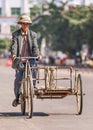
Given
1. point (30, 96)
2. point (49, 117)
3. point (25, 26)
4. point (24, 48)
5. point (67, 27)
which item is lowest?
point (67, 27)

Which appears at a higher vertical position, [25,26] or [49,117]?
[25,26]

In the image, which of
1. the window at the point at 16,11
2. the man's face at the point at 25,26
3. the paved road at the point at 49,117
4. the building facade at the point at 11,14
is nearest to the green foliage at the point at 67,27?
the building facade at the point at 11,14

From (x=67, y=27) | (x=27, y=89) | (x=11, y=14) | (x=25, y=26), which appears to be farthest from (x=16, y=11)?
(x=27, y=89)

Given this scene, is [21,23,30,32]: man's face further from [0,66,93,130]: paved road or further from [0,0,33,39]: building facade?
[0,0,33,39]: building facade

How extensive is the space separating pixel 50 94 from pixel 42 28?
230ft

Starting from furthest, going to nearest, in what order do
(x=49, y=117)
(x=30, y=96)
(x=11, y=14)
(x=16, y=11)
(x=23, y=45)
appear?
(x=11, y=14) < (x=16, y=11) < (x=23, y=45) < (x=49, y=117) < (x=30, y=96)

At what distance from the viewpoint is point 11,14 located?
93.5 meters

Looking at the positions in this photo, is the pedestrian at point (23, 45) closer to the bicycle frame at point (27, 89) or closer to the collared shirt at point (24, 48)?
the collared shirt at point (24, 48)

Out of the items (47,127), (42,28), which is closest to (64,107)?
(47,127)

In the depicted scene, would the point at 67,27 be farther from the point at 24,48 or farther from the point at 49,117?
the point at 49,117

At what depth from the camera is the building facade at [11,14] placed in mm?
82650

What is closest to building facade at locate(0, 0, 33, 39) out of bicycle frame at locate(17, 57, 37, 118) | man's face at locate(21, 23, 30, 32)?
man's face at locate(21, 23, 30, 32)

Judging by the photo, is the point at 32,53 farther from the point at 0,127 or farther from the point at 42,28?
the point at 42,28

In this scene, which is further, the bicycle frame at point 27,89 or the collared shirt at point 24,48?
the collared shirt at point 24,48
